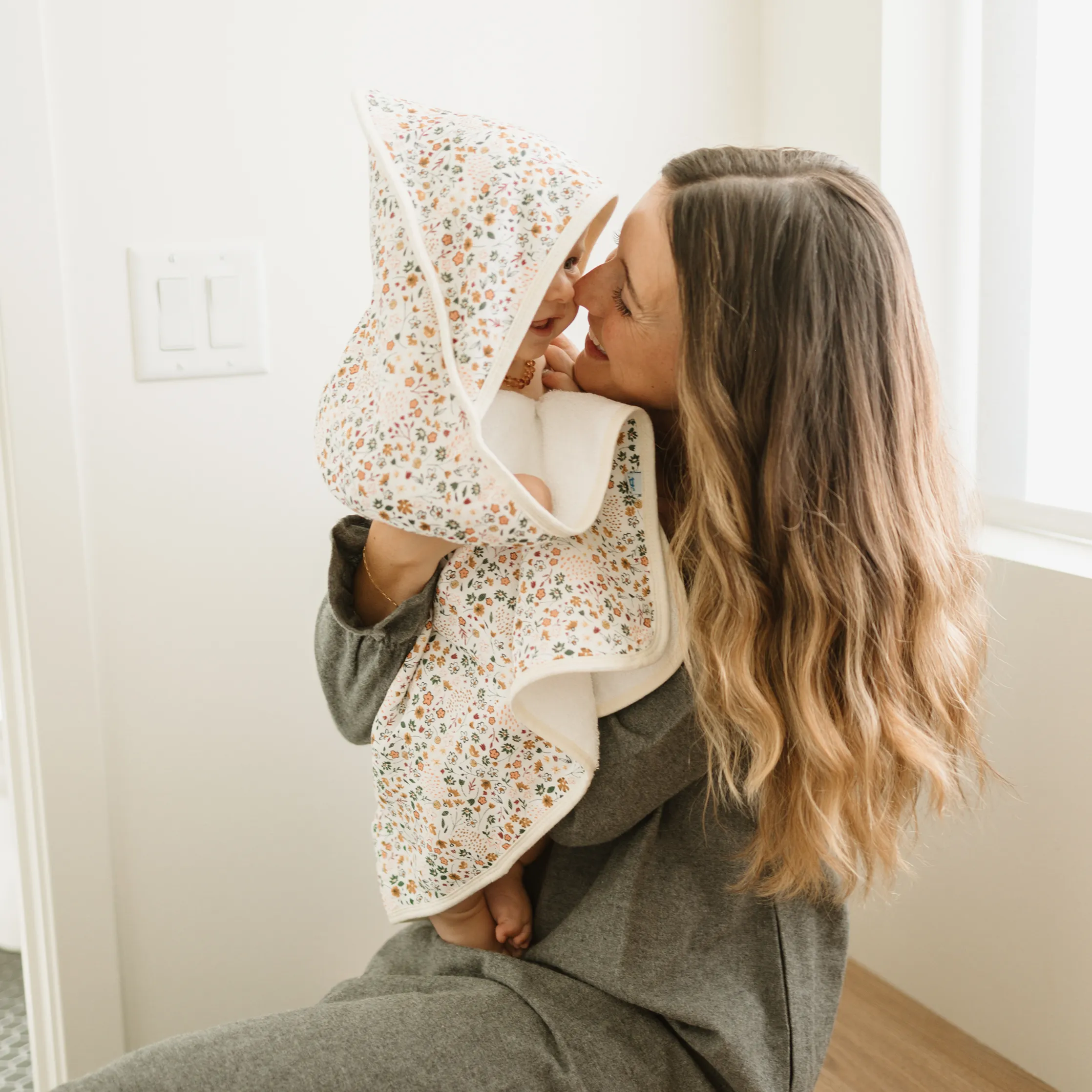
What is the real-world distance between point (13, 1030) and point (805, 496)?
1.28 meters

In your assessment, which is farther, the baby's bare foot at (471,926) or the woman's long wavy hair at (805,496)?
the baby's bare foot at (471,926)

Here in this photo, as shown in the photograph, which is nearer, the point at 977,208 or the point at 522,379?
the point at 522,379

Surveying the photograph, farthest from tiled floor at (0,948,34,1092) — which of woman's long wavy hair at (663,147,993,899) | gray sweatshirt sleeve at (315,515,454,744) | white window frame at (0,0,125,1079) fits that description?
woman's long wavy hair at (663,147,993,899)

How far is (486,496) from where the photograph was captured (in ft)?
2.69

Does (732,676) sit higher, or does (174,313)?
(174,313)

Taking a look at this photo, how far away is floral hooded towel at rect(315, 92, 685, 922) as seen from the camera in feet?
2.75

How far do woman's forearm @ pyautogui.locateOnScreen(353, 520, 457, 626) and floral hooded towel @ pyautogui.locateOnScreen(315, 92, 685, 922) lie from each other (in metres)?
0.02

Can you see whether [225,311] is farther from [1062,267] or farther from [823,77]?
[1062,267]

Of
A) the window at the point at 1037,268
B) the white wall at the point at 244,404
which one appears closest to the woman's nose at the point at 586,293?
the white wall at the point at 244,404

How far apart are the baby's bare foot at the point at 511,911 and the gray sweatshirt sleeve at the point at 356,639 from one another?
179mm

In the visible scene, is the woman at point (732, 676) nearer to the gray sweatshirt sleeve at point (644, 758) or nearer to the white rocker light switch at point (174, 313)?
the gray sweatshirt sleeve at point (644, 758)

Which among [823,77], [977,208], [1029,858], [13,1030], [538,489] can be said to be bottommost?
[13,1030]

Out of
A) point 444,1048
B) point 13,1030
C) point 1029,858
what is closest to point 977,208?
point 1029,858

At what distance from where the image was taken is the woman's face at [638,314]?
0.88m
